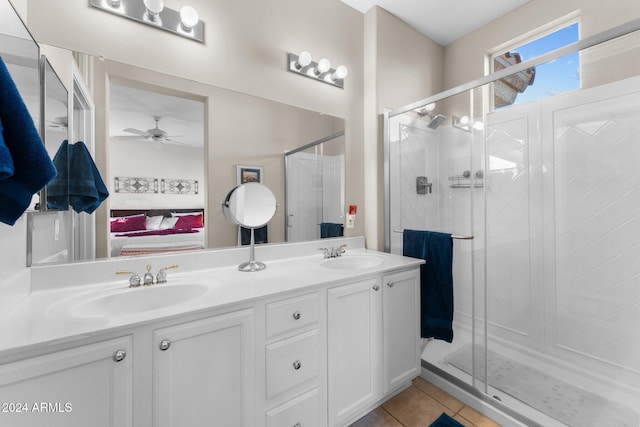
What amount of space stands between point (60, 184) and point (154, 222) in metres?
0.38

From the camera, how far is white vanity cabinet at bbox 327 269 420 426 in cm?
137

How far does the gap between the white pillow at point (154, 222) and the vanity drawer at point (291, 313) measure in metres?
0.73

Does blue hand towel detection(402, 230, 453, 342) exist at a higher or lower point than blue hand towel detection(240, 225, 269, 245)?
lower

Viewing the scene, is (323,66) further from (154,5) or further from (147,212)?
(147,212)

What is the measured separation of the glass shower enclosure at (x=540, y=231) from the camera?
5.28 feet

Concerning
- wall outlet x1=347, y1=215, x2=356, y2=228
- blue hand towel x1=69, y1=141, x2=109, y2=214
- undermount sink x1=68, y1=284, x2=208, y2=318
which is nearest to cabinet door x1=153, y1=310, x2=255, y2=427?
undermount sink x1=68, y1=284, x2=208, y2=318

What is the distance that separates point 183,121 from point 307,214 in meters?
0.94

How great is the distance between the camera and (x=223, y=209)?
5.16ft

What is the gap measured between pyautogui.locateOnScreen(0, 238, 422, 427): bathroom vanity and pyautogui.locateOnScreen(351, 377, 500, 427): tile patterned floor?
9cm

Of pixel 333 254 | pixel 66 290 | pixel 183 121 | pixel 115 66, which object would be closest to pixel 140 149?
pixel 183 121

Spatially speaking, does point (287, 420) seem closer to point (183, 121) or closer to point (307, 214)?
point (307, 214)

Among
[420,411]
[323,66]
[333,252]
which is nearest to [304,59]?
[323,66]

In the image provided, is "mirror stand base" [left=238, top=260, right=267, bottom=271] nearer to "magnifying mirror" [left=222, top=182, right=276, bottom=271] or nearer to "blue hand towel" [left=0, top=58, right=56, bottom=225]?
"magnifying mirror" [left=222, top=182, right=276, bottom=271]

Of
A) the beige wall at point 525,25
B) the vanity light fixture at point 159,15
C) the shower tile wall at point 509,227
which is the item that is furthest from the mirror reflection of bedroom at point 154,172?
the beige wall at point 525,25
